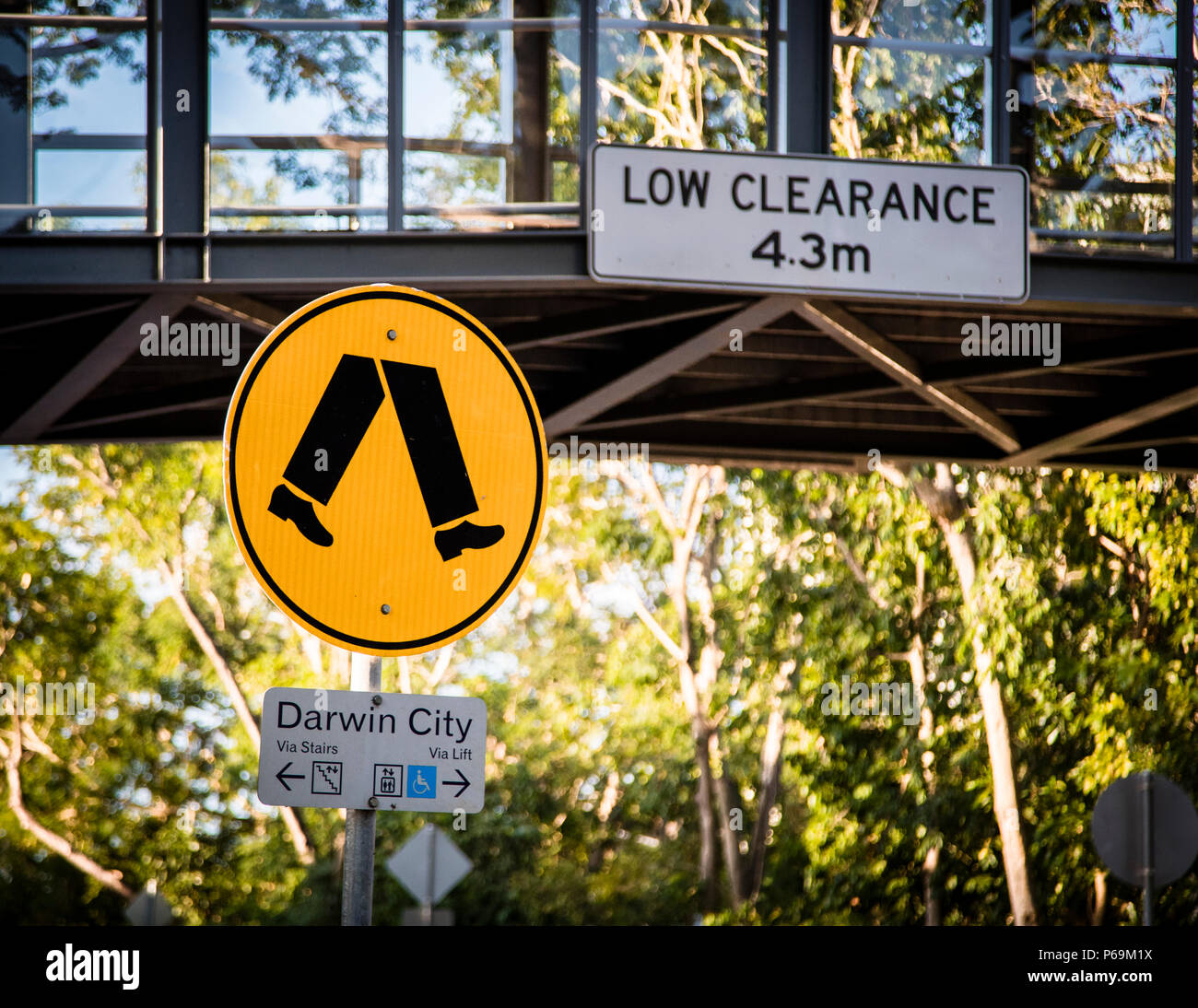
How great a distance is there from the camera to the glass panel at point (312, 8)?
8453mm

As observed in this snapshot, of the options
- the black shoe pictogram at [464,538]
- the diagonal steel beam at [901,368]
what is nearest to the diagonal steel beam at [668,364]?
the diagonal steel beam at [901,368]

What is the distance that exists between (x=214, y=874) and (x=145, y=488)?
8944mm

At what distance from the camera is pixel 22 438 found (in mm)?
10016

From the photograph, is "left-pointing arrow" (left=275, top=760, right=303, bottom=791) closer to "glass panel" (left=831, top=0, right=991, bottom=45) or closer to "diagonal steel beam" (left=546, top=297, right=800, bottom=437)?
"diagonal steel beam" (left=546, top=297, right=800, bottom=437)

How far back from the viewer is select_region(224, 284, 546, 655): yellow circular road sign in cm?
272

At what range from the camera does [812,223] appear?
5.66 meters

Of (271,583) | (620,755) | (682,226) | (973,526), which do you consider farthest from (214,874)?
(271,583)

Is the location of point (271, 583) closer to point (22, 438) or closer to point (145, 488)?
point (22, 438)

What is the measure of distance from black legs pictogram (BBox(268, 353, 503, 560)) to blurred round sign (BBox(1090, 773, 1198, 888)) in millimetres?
8066

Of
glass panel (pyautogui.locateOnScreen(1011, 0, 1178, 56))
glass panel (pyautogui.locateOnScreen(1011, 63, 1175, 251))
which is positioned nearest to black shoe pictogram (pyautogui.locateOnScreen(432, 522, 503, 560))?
glass panel (pyautogui.locateOnScreen(1011, 63, 1175, 251))

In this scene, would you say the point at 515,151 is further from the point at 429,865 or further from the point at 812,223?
the point at 429,865

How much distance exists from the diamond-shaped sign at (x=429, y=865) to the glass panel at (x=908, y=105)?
9449mm

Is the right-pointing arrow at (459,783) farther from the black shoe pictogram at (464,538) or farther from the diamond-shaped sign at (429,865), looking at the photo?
the diamond-shaped sign at (429,865)

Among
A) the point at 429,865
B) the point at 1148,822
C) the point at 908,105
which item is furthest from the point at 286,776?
the point at 429,865
